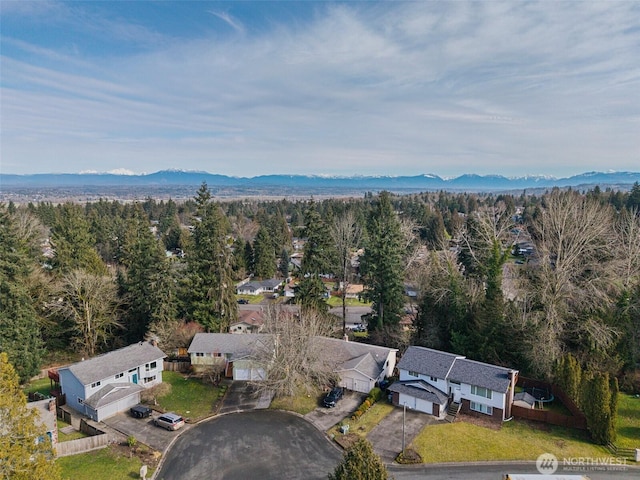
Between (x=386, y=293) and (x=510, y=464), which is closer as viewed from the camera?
(x=510, y=464)

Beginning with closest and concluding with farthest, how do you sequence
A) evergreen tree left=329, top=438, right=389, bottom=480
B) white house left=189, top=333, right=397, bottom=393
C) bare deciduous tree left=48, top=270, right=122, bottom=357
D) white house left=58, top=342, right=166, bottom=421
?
evergreen tree left=329, top=438, right=389, bottom=480, white house left=58, top=342, right=166, bottom=421, white house left=189, top=333, right=397, bottom=393, bare deciduous tree left=48, top=270, right=122, bottom=357

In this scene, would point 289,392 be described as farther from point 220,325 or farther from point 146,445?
point 220,325

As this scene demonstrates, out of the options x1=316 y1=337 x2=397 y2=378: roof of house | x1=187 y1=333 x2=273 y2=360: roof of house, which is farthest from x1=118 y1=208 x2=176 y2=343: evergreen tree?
x1=316 y1=337 x2=397 y2=378: roof of house

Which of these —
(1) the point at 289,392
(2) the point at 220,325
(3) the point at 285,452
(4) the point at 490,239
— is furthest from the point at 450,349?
(2) the point at 220,325

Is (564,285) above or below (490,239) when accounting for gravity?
below

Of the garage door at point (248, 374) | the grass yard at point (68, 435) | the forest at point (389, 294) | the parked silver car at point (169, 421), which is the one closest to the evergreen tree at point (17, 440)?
the parked silver car at point (169, 421)

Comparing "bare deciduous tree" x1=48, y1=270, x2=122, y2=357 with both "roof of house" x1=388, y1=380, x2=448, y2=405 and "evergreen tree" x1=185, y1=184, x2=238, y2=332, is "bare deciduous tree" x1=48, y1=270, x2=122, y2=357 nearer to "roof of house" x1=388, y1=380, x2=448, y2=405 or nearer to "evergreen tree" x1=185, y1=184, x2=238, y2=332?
"evergreen tree" x1=185, y1=184, x2=238, y2=332
